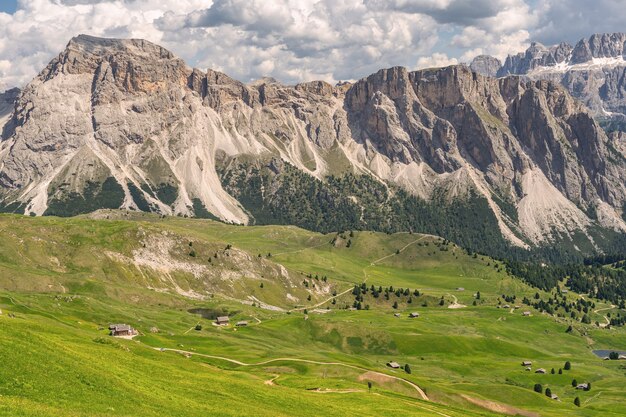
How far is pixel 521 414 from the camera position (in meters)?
139

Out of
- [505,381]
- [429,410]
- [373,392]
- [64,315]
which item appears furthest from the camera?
[505,381]

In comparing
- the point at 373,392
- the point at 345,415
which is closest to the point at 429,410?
the point at 373,392

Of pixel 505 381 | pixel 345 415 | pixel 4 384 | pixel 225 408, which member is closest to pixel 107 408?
pixel 4 384

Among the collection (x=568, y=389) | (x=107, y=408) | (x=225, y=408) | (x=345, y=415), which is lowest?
(x=568, y=389)

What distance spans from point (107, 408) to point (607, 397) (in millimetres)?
163280

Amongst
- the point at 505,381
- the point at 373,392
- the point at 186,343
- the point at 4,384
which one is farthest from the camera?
the point at 505,381

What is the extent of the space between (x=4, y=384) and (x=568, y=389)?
17842 cm

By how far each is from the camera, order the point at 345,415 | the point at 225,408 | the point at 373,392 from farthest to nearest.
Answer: the point at 373,392 → the point at 345,415 → the point at 225,408

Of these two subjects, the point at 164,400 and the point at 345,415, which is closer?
the point at 164,400

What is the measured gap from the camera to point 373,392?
115688 mm

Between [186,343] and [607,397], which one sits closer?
[186,343]

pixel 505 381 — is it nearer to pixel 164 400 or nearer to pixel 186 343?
pixel 186 343

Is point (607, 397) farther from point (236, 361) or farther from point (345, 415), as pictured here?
point (345, 415)

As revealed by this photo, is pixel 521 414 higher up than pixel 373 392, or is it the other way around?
pixel 373 392
